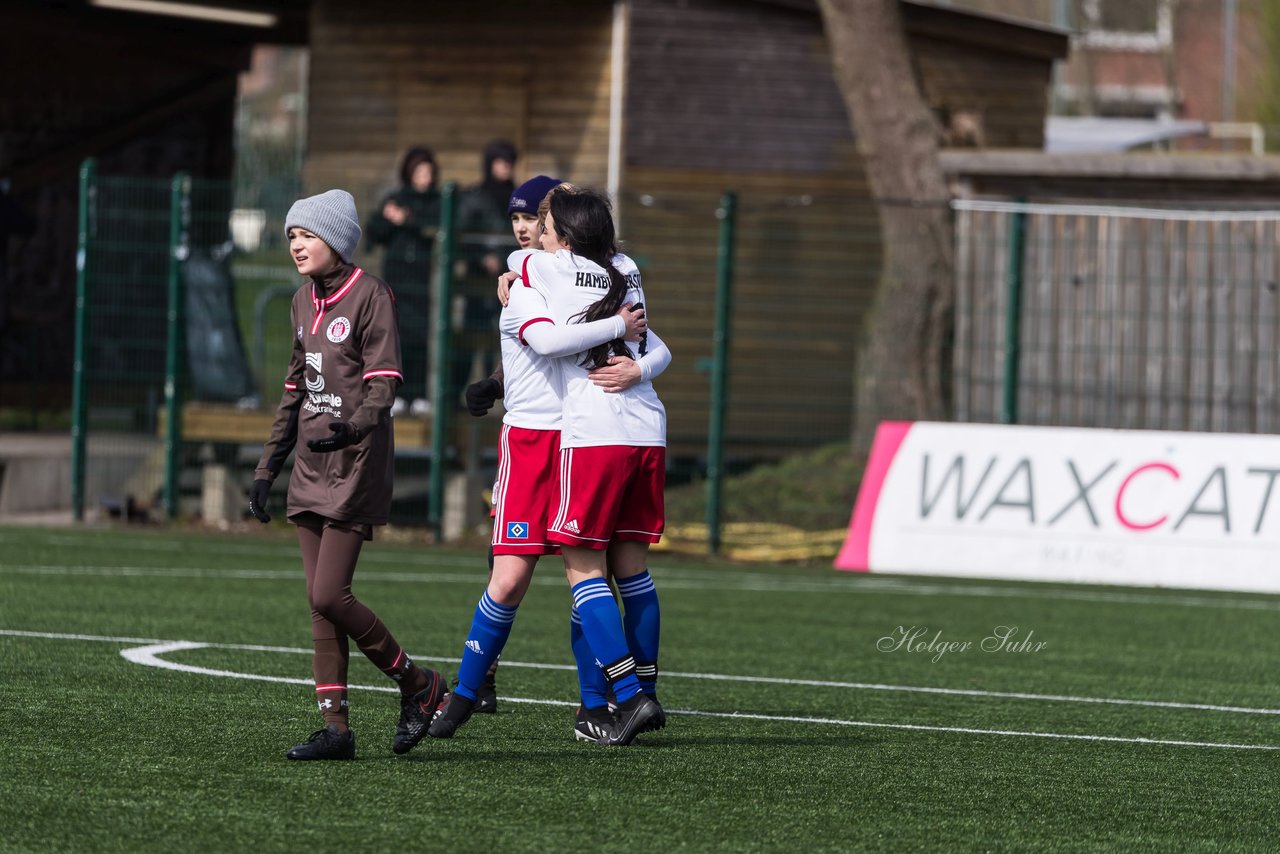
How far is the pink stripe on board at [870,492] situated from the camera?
15062 mm

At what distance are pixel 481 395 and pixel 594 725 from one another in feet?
3.75

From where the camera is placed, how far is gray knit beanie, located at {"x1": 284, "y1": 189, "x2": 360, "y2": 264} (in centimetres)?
649

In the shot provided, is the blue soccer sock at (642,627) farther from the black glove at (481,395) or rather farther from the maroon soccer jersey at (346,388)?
the maroon soccer jersey at (346,388)

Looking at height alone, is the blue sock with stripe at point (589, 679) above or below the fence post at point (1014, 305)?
below

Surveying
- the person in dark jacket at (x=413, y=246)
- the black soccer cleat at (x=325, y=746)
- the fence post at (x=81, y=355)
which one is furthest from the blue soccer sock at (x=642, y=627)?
the fence post at (x=81, y=355)

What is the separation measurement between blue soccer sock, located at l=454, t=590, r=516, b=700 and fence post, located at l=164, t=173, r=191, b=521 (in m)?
10.3

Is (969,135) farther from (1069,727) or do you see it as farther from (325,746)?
(325,746)

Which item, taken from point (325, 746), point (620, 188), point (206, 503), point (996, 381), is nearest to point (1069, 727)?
point (325, 746)

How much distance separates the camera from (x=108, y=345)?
56.4 feet

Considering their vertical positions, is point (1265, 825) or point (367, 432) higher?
point (367, 432)

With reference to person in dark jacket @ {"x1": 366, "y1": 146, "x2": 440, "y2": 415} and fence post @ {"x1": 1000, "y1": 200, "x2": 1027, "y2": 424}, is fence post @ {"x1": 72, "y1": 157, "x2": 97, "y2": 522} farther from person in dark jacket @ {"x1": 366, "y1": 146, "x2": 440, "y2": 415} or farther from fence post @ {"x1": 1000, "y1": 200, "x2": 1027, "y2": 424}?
fence post @ {"x1": 1000, "y1": 200, "x2": 1027, "y2": 424}

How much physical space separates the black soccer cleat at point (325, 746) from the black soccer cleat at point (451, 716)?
1.44ft

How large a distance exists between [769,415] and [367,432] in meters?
11.5

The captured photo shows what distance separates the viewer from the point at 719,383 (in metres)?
16.4
